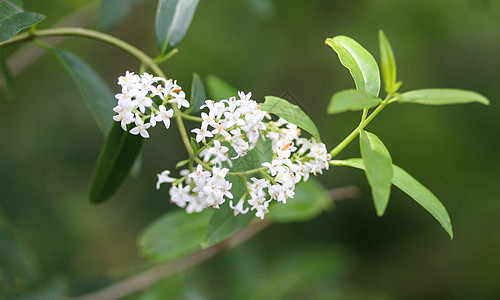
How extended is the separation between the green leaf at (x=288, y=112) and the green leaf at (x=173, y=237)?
3.21 ft

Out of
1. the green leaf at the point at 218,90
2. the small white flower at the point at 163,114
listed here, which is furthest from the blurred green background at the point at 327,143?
the small white flower at the point at 163,114

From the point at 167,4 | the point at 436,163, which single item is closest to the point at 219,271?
the point at 436,163

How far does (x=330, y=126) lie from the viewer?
313 centimetres

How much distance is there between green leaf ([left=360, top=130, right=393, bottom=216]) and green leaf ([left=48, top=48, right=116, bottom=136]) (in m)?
0.70

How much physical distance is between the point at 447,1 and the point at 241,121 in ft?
8.42

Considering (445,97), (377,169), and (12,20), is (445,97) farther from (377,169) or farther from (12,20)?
(12,20)

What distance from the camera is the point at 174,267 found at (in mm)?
2051

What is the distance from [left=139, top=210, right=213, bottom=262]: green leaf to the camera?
1821 mm

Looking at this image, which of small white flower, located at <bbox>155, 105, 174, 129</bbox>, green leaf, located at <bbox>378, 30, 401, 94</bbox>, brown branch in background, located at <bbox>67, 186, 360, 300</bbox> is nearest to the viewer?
green leaf, located at <bbox>378, 30, 401, 94</bbox>

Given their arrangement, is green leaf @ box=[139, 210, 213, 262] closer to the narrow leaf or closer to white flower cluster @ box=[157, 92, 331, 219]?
white flower cluster @ box=[157, 92, 331, 219]

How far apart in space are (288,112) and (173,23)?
1.74ft

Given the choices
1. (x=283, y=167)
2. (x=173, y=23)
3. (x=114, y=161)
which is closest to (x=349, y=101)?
(x=283, y=167)

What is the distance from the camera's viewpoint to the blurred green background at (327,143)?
9.67ft

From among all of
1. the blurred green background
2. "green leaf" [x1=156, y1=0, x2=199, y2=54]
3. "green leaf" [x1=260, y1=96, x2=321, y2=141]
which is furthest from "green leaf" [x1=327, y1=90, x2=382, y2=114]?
the blurred green background
